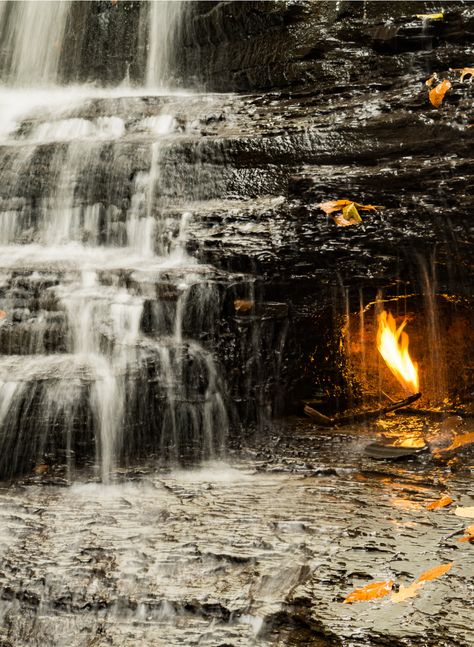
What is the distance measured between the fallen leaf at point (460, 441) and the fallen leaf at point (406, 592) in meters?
2.26

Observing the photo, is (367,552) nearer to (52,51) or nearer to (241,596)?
(241,596)

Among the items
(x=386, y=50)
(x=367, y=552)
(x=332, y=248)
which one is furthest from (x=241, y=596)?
(x=386, y=50)

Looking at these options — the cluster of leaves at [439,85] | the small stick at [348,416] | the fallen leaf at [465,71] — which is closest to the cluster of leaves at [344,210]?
the cluster of leaves at [439,85]

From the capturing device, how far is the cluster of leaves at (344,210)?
5.55m

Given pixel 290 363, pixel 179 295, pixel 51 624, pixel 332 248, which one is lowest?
pixel 51 624

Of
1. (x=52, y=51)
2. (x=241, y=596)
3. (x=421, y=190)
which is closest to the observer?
(x=241, y=596)

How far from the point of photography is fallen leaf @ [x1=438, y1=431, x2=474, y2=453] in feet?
15.3

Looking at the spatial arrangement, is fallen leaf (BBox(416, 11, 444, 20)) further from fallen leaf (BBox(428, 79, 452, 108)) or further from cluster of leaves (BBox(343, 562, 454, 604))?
cluster of leaves (BBox(343, 562, 454, 604))

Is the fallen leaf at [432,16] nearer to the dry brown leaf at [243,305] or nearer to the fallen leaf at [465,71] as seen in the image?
the fallen leaf at [465,71]

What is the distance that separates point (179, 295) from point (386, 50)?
14.0 ft

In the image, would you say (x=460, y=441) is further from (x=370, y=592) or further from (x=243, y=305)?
(x=370, y=592)

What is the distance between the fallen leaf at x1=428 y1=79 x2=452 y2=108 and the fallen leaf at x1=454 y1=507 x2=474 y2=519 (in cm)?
427

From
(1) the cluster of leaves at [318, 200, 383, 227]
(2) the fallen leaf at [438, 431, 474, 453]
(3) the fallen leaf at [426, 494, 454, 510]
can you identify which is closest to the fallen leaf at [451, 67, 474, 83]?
(1) the cluster of leaves at [318, 200, 383, 227]

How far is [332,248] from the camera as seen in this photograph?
215 inches
